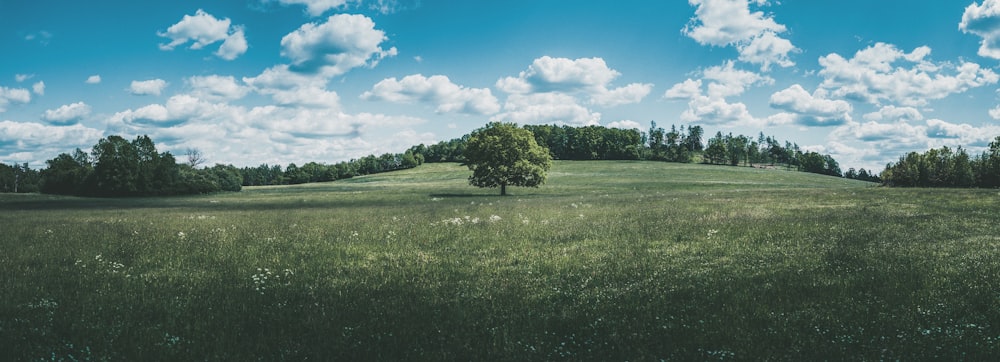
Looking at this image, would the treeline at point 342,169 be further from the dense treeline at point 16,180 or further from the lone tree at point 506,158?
the lone tree at point 506,158

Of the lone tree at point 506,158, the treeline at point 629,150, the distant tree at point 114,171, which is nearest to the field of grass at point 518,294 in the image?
the lone tree at point 506,158

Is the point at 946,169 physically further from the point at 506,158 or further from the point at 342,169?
the point at 342,169

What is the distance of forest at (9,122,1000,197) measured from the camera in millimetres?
55219

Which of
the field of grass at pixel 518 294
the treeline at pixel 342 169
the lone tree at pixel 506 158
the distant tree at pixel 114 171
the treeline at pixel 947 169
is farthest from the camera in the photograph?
the treeline at pixel 342 169

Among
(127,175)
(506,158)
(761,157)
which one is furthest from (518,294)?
(761,157)

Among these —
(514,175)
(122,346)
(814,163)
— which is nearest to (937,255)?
(122,346)

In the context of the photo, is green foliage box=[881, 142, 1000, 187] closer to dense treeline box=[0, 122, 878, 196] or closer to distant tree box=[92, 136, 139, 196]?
dense treeline box=[0, 122, 878, 196]

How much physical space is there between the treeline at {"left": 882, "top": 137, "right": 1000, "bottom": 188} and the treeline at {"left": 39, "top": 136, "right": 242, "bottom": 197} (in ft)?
314

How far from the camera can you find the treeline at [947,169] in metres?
49.8

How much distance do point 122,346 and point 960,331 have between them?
12.2 meters

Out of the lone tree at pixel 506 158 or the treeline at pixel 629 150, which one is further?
the treeline at pixel 629 150

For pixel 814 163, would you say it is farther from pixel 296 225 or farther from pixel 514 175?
pixel 296 225

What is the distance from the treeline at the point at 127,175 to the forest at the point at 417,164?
0.13 meters

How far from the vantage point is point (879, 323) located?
26.3ft
